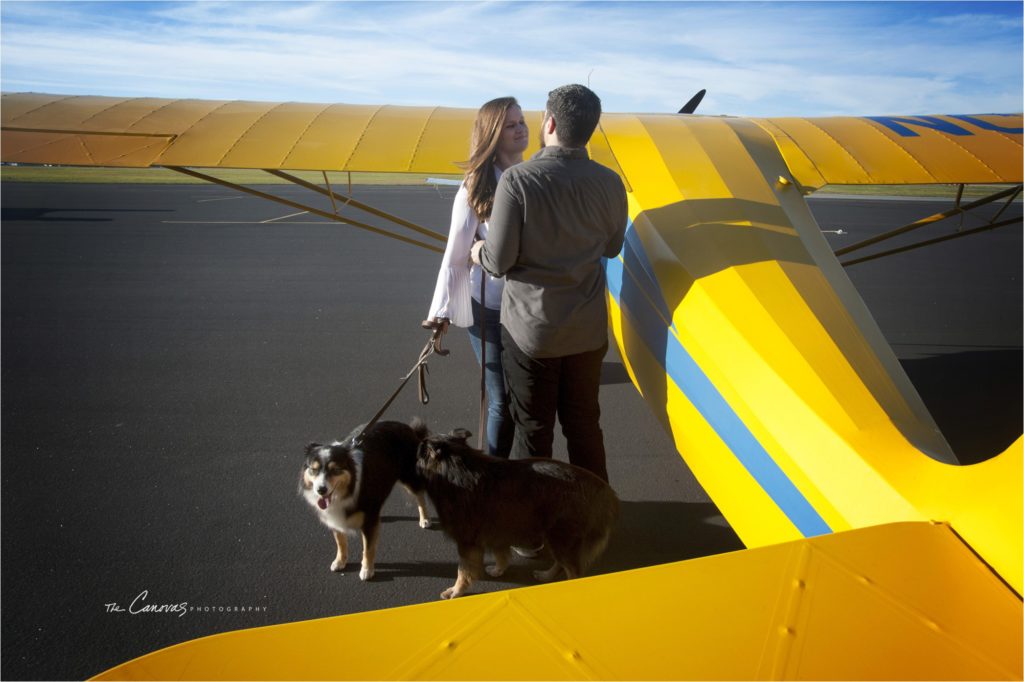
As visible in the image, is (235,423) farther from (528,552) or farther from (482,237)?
(482,237)

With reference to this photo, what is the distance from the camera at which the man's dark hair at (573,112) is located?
7.45 feet

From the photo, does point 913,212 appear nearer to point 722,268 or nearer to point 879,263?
point 879,263

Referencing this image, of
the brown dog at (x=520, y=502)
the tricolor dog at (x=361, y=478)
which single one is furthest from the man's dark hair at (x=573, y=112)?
the tricolor dog at (x=361, y=478)

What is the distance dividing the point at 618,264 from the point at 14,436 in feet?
13.7

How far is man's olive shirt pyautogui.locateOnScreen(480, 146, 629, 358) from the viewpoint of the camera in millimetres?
2312

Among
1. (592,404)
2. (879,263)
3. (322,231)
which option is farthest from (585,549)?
(322,231)

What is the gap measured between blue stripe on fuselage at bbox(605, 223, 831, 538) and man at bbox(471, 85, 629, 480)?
29 centimetres

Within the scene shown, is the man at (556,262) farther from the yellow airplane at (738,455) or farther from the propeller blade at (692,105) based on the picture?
the propeller blade at (692,105)

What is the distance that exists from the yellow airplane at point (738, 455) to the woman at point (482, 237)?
0.68 meters

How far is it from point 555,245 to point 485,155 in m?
0.57

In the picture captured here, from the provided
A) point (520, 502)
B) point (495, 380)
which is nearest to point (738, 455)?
point (520, 502)

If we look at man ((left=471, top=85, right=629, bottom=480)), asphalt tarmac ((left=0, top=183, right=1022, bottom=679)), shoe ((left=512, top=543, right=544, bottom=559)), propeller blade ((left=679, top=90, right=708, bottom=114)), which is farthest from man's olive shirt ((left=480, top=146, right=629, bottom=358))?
propeller blade ((left=679, top=90, right=708, bottom=114))

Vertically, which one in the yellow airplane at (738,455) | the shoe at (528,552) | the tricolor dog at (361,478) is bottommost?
the shoe at (528,552)

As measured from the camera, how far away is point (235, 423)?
4.67 meters
